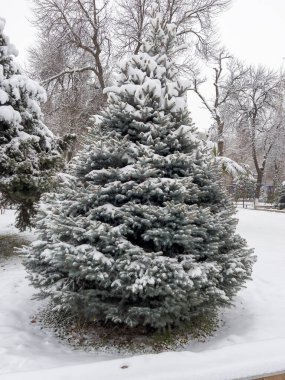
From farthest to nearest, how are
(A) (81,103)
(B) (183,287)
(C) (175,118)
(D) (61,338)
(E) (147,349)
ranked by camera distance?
1. (A) (81,103)
2. (C) (175,118)
3. (D) (61,338)
4. (E) (147,349)
5. (B) (183,287)

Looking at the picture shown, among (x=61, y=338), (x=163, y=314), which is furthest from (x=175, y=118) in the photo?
(x=61, y=338)

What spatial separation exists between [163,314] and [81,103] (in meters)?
16.3

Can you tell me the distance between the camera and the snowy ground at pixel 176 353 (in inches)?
83.9

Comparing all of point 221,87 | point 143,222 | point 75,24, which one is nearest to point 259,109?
point 221,87

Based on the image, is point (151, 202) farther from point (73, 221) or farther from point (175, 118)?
point (175, 118)

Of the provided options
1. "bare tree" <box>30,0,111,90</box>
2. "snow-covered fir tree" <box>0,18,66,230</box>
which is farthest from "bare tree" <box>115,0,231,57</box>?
"snow-covered fir tree" <box>0,18,66,230</box>

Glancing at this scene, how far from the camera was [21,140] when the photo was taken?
668cm

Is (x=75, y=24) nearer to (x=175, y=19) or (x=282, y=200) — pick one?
(x=175, y=19)

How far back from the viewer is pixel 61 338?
379 centimetres

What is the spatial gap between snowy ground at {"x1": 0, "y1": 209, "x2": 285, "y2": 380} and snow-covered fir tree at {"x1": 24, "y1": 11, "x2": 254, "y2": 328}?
1.55 ft

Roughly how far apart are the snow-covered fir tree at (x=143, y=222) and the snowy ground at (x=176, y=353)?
0.47 meters

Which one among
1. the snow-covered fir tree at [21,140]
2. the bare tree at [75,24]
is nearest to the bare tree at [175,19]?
the bare tree at [75,24]

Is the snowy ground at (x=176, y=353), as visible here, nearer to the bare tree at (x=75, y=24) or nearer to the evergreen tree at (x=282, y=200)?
the bare tree at (x=75, y=24)

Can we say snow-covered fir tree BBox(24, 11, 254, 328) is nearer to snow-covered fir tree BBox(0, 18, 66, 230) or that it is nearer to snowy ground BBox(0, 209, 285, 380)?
snowy ground BBox(0, 209, 285, 380)
